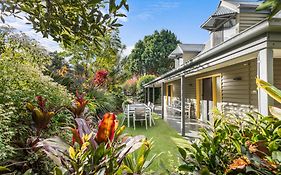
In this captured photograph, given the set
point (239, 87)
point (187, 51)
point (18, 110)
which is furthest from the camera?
point (187, 51)

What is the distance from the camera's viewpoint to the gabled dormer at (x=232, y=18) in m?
9.36

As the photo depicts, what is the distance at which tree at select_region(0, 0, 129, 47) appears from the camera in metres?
2.31

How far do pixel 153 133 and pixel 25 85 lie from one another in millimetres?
6001

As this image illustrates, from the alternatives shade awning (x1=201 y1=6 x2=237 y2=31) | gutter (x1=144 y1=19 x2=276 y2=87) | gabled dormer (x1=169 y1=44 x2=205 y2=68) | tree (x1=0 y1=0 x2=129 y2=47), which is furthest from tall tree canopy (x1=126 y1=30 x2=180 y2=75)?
tree (x1=0 y1=0 x2=129 y2=47)

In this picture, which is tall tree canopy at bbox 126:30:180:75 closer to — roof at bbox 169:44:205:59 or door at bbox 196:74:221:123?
roof at bbox 169:44:205:59

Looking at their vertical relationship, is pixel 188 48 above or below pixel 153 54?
below

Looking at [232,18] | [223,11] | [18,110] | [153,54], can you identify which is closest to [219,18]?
[223,11]

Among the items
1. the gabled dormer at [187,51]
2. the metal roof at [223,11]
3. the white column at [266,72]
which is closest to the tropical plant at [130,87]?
the gabled dormer at [187,51]

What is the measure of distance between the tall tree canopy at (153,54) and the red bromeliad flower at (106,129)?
41898 mm

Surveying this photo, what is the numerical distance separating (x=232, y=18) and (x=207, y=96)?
435 centimetres

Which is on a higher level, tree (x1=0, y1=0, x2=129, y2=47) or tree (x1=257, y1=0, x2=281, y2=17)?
tree (x1=0, y1=0, x2=129, y2=47)

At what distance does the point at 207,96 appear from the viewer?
12.5m

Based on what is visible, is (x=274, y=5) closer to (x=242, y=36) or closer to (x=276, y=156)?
(x=276, y=156)

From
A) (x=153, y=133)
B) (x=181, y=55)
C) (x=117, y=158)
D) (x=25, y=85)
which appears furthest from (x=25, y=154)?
(x=181, y=55)
